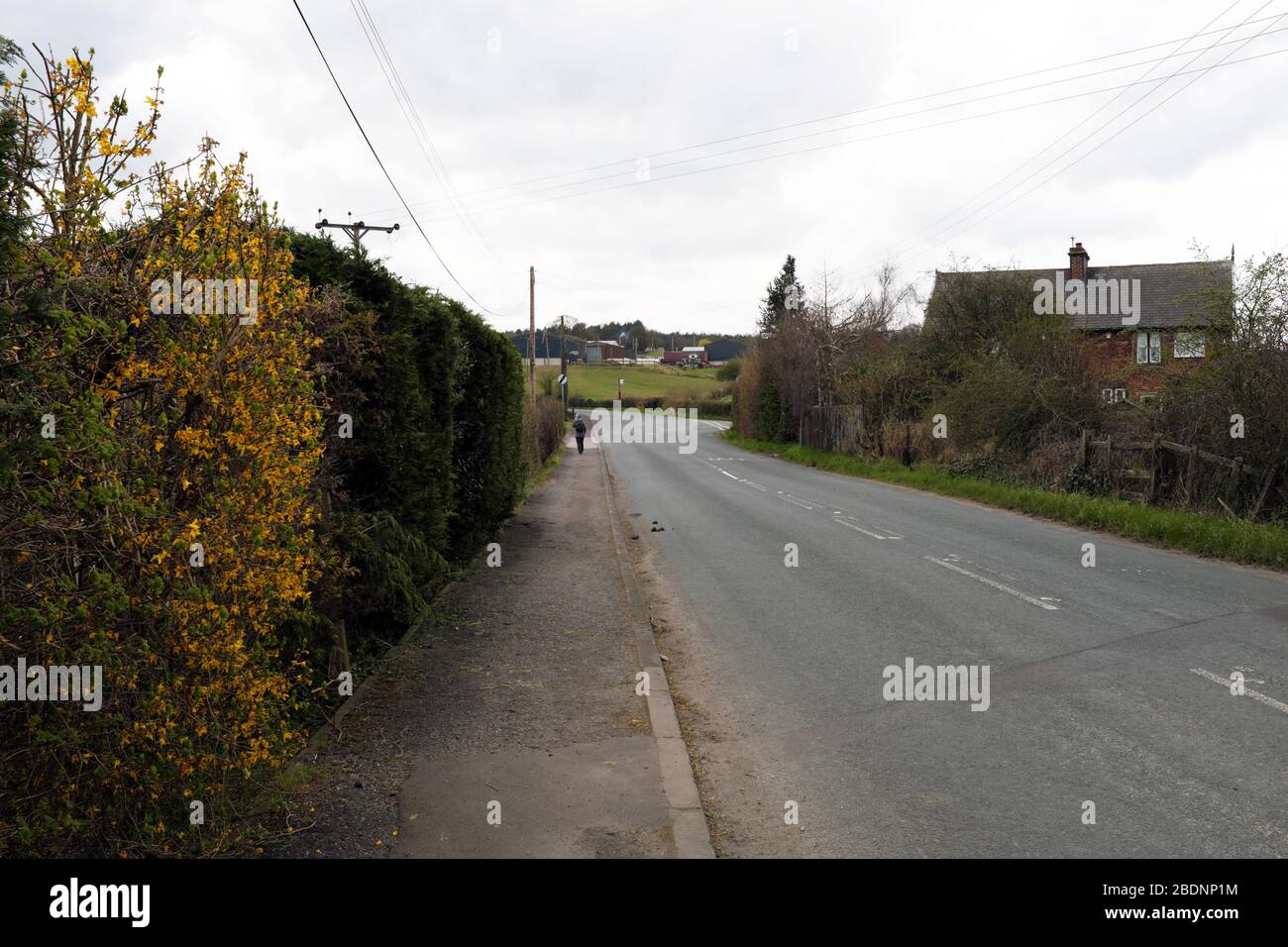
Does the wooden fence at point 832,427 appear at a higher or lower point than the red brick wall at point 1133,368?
lower

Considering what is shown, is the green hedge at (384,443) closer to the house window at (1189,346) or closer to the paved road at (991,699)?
the paved road at (991,699)

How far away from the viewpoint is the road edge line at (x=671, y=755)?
4.31 m

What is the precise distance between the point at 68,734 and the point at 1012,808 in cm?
414

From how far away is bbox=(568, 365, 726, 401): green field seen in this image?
102 m

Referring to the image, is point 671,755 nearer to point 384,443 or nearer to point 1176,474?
point 384,443

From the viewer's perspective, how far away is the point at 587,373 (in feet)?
394

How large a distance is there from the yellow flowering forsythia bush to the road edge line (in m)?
2.00

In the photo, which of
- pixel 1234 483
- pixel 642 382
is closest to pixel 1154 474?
pixel 1234 483

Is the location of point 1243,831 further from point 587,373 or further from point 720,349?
point 720,349

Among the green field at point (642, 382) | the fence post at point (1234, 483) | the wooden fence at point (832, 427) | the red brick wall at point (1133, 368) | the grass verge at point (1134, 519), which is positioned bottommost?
the grass verge at point (1134, 519)

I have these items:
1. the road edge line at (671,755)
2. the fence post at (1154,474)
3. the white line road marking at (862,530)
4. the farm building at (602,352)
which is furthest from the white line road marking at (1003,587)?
the farm building at (602,352)

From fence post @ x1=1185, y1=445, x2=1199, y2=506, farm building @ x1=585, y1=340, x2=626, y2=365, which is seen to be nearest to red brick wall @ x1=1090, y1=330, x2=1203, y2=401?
fence post @ x1=1185, y1=445, x2=1199, y2=506

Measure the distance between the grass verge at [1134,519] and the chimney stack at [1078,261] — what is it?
73.0 ft

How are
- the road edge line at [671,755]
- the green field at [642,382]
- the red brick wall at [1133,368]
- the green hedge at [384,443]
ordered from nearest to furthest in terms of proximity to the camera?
the road edge line at [671,755] → the green hedge at [384,443] → the red brick wall at [1133,368] → the green field at [642,382]
